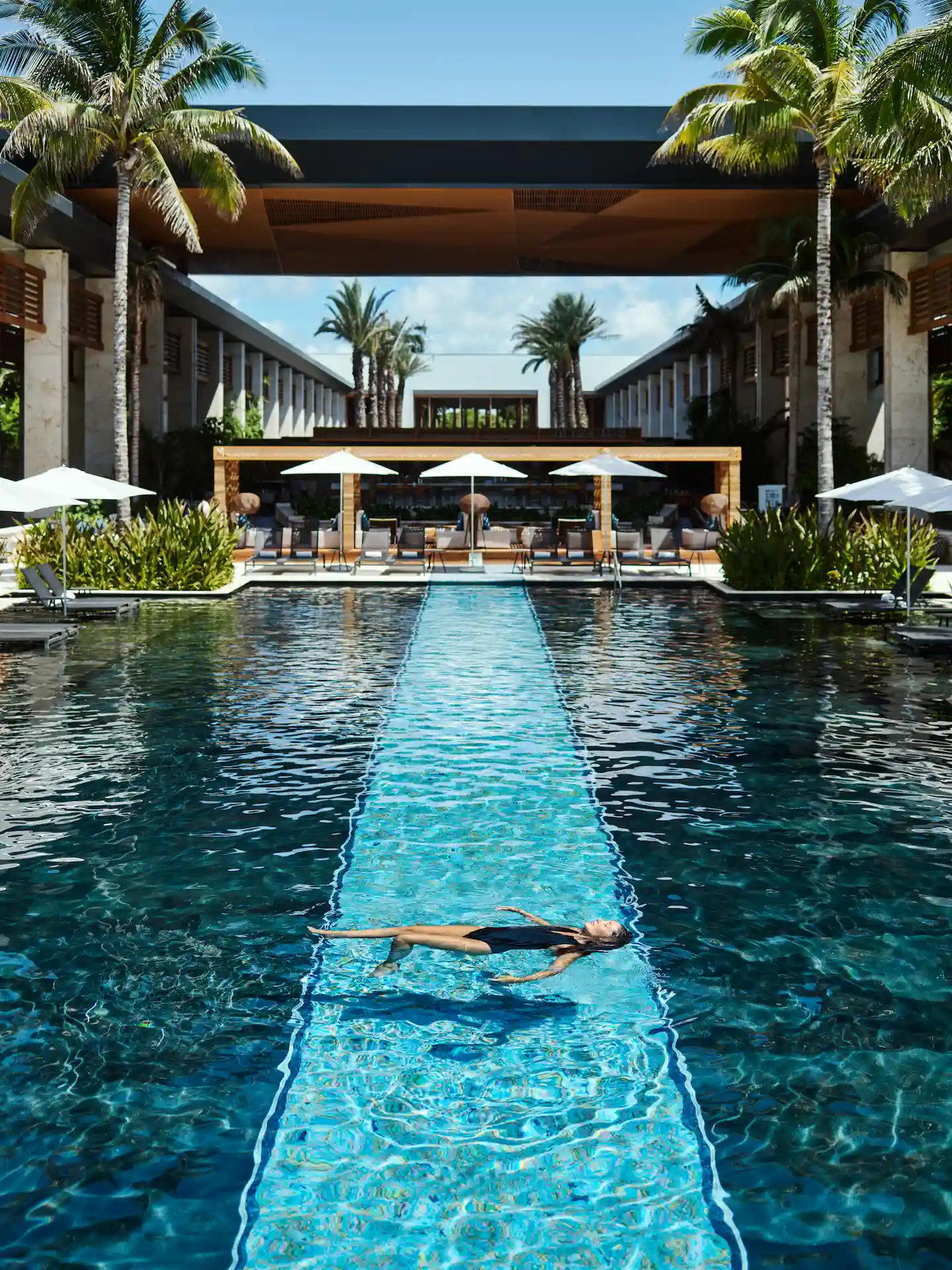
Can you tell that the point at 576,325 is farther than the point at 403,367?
No

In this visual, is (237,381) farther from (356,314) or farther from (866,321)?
(866,321)

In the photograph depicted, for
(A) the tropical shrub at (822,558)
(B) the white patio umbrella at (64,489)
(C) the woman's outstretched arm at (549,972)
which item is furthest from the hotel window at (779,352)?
(C) the woman's outstretched arm at (549,972)

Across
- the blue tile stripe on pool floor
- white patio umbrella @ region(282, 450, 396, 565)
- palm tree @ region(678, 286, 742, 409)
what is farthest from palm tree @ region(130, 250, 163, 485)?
the blue tile stripe on pool floor

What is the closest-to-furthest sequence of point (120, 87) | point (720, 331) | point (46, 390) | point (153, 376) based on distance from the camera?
point (120, 87)
point (46, 390)
point (153, 376)
point (720, 331)

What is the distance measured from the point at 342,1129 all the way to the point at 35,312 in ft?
90.9

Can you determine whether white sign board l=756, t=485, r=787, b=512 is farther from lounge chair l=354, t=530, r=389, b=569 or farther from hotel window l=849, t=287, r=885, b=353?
lounge chair l=354, t=530, r=389, b=569

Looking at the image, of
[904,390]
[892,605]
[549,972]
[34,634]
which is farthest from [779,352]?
[549,972]

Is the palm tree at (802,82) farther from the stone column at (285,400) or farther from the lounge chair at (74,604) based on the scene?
the stone column at (285,400)

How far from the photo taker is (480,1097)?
167 inches

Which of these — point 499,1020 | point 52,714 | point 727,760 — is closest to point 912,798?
point 727,760

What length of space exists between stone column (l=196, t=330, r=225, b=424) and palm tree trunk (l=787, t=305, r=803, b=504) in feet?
64.9

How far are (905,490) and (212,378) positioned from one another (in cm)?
3331

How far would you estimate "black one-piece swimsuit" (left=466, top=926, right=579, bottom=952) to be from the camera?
17.7 feet

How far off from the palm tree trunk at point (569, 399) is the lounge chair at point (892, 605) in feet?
131
